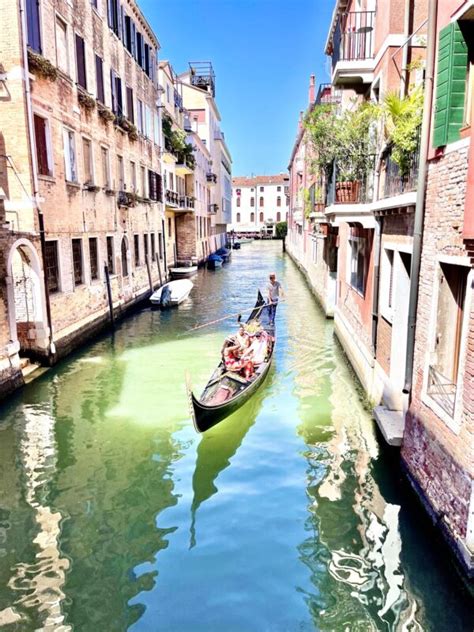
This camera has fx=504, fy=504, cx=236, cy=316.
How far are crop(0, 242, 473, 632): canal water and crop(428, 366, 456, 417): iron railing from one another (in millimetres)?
1150

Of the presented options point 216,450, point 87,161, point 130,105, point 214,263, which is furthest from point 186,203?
point 216,450

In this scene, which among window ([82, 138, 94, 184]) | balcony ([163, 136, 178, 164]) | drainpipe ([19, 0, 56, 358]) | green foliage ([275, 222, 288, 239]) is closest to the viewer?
drainpipe ([19, 0, 56, 358])

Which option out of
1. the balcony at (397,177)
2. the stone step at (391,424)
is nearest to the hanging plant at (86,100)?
the balcony at (397,177)

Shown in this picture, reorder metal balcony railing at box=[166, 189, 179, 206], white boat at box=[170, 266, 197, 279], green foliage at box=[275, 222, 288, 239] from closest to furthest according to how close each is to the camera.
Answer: metal balcony railing at box=[166, 189, 179, 206], white boat at box=[170, 266, 197, 279], green foliage at box=[275, 222, 288, 239]

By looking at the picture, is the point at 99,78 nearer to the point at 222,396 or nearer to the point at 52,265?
the point at 52,265

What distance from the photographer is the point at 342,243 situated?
41.2 ft

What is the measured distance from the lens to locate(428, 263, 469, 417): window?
460 cm

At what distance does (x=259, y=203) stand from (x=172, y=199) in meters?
56.4

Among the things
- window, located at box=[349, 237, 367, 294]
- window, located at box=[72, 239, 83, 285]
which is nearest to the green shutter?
window, located at box=[349, 237, 367, 294]

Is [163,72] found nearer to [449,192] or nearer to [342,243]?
[342,243]

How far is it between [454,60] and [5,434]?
7080 millimetres

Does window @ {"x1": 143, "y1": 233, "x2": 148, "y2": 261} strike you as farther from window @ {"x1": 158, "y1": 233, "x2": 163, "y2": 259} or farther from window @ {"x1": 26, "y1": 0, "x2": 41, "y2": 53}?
window @ {"x1": 26, "y1": 0, "x2": 41, "y2": 53}

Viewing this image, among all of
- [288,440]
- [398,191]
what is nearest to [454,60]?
[398,191]

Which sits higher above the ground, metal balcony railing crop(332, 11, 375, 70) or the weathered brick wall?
metal balcony railing crop(332, 11, 375, 70)
